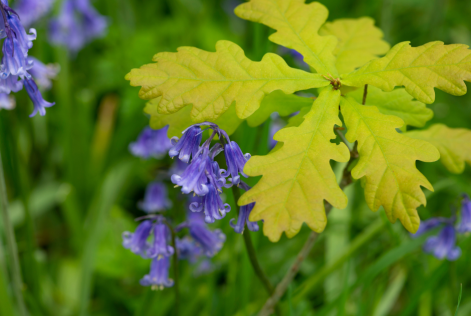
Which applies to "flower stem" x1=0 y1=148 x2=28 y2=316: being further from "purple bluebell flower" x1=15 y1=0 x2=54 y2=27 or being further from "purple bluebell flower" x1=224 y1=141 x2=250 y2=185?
"purple bluebell flower" x1=15 y1=0 x2=54 y2=27

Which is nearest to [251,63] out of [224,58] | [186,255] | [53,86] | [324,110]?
[224,58]

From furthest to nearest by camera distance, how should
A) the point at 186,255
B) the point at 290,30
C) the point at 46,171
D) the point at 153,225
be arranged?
the point at 46,171 → the point at 186,255 → the point at 153,225 → the point at 290,30

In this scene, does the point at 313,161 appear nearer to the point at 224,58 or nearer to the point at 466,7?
the point at 224,58

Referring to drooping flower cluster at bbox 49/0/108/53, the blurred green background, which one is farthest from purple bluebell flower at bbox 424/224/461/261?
drooping flower cluster at bbox 49/0/108/53

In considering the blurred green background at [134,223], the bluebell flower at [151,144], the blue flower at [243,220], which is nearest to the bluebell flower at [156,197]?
the blurred green background at [134,223]

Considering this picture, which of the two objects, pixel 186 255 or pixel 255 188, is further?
pixel 186 255

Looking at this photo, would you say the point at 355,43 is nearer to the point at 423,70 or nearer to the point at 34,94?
the point at 423,70

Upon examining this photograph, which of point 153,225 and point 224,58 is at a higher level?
point 224,58
